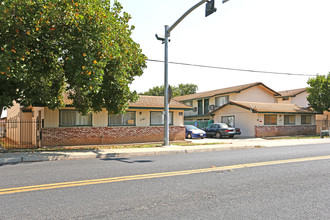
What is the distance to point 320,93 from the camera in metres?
30.2

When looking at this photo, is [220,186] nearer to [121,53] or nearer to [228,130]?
[121,53]

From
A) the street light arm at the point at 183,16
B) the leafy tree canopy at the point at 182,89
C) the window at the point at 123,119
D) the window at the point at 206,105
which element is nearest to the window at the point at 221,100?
the window at the point at 206,105

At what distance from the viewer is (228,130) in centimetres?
2609

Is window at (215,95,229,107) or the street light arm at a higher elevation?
the street light arm

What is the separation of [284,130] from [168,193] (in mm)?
26820

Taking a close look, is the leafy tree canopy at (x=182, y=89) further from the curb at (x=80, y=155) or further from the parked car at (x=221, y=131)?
the curb at (x=80, y=155)

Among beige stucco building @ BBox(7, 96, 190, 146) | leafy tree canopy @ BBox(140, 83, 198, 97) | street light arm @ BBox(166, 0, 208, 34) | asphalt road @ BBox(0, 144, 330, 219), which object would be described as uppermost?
leafy tree canopy @ BBox(140, 83, 198, 97)

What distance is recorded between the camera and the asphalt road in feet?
14.1

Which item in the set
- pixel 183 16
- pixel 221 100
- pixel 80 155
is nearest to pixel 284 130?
pixel 221 100

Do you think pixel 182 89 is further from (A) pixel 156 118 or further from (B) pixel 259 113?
(A) pixel 156 118

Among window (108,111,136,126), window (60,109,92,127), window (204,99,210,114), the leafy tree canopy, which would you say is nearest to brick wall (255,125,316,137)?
window (204,99,210,114)

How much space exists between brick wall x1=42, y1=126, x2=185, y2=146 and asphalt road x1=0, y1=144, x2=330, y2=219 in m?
8.99

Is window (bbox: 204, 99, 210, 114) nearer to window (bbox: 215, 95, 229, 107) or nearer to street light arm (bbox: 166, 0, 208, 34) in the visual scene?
window (bbox: 215, 95, 229, 107)

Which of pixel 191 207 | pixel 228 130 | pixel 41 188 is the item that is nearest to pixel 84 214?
pixel 191 207
